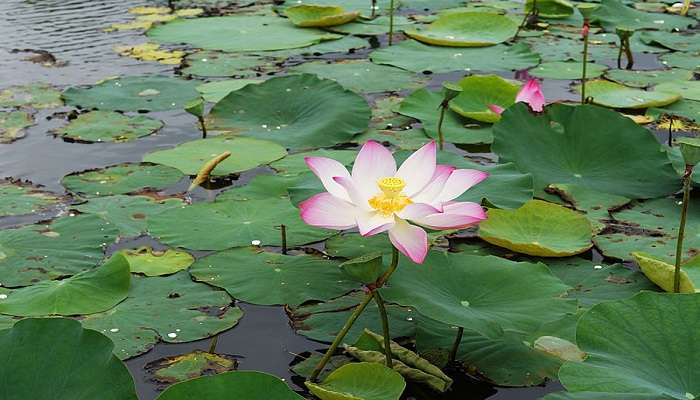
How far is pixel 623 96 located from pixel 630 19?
146 centimetres

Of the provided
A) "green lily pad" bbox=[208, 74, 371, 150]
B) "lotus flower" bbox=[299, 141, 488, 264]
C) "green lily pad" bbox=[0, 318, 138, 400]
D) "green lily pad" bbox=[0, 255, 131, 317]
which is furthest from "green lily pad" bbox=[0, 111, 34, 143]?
"green lily pad" bbox=[0, 318, 138, 400]

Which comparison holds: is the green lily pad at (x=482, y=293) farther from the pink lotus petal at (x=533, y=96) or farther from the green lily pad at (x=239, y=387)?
the pink lotus petal at (x=533, y=96)

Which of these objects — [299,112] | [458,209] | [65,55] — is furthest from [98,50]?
[458,209]

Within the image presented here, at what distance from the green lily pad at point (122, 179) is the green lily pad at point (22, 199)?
0.08 metres

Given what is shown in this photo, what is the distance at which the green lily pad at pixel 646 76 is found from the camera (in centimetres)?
368

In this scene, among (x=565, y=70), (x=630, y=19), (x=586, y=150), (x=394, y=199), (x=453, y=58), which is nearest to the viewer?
(x=394, y=199)

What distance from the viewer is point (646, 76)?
3.76 m

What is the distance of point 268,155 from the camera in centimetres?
285

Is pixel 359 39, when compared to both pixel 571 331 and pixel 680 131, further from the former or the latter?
pixel 571 331

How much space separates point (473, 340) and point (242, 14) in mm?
3389

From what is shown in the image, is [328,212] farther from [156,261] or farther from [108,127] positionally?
[108,127]

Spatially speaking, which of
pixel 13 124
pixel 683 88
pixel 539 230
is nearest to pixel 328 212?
pixel 539 230

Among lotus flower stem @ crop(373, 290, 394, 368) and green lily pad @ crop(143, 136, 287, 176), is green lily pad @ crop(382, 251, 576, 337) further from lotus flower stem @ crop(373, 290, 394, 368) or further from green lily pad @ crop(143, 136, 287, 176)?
green lily pad @ crop(143, 136, 287, 176)

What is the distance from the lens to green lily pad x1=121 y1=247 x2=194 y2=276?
213cm
